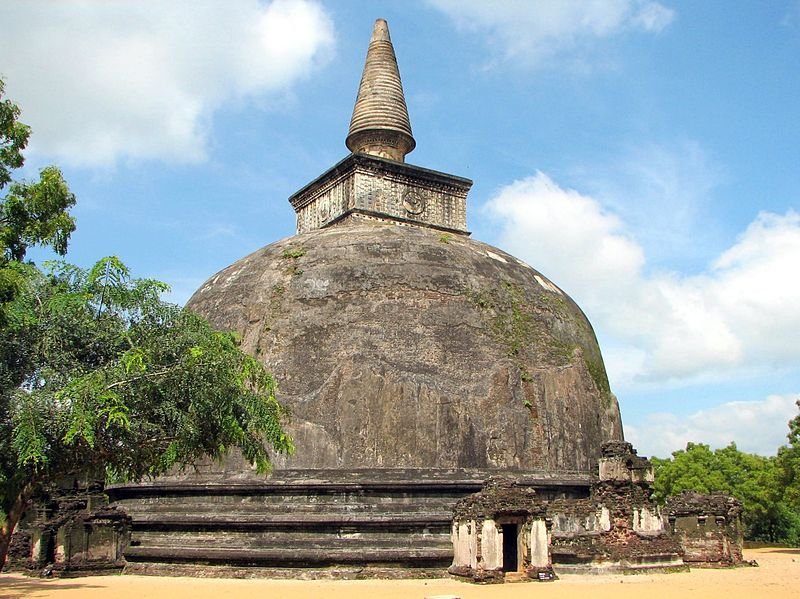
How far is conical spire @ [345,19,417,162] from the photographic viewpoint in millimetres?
24359

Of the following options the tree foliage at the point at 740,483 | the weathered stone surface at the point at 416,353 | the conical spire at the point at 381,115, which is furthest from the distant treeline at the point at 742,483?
the conical spire at the point at 381,115

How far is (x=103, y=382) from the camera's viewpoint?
1034 centimetres

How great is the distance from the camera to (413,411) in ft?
51.8

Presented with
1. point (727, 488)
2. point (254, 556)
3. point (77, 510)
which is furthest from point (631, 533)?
point (727, 488)

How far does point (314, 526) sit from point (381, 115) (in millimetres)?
13528

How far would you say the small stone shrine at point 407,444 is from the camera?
48.0 feet

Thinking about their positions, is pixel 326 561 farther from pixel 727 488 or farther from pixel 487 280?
pixel 727 488

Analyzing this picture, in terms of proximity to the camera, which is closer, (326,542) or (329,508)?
(326,542)

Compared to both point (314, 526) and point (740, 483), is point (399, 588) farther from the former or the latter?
point (740, 483)

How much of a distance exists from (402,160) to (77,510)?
13168mm

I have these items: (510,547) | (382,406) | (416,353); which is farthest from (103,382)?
(510,547)

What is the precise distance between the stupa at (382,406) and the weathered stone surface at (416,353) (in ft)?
0.10

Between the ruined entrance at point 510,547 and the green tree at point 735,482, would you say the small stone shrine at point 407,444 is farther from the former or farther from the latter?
the green tree at point 735,482

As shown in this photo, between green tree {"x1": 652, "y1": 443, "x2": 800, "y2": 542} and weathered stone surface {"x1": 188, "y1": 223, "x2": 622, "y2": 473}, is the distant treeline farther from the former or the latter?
weathered stone surface {"x1": 188, "y1": 223, "x2": 622, "y2": 473}
